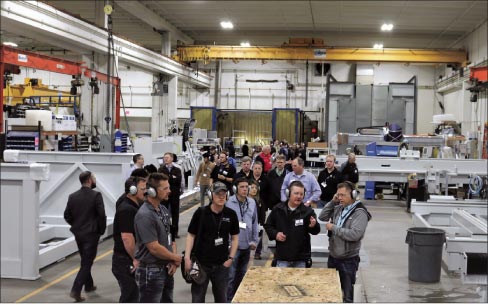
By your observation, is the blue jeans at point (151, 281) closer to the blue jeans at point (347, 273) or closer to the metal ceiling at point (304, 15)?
the blue jeans at point (347, 273)

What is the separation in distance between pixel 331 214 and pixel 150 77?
23994mm

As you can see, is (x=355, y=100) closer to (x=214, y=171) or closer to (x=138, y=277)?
(x=214, y=171)

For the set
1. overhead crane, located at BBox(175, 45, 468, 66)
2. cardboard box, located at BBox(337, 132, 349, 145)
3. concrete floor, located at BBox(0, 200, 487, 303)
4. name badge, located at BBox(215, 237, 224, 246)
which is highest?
overhead crane, located at BBox(175, 45, 468, 66)

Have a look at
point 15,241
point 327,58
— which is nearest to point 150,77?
point 327,58

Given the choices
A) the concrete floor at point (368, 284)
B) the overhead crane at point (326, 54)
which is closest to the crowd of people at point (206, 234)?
the concrete floor at point (368, 284)

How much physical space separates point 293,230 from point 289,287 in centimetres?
133

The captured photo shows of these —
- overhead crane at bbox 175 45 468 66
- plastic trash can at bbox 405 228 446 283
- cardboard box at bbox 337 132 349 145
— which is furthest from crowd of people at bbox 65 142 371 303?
overhead crane at bbox 175 45 468 66

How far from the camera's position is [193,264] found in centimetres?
386

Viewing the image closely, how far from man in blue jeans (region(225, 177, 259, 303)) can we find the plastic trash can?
8.09 ft

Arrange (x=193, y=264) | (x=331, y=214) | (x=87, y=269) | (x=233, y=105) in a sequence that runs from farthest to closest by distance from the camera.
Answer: (x=233, y=105), (x=87, y=269), (x=331, y=214), (x=193, y=264)

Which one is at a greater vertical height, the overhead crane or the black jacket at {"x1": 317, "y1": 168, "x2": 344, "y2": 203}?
the overhead crane

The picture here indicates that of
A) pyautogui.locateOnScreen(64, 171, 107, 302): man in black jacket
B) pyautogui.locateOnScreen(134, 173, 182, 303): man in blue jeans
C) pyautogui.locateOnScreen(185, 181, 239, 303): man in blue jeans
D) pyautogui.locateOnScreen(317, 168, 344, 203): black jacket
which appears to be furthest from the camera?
pyautogui.locateOnScreen(317, 168, 344, 203): black jacket

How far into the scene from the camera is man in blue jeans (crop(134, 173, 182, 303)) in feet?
11.4

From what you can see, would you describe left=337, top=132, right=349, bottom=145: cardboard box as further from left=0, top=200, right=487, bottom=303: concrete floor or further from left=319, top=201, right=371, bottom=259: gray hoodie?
left=319, top=201, right=371, bottom=259: gray hoodie
